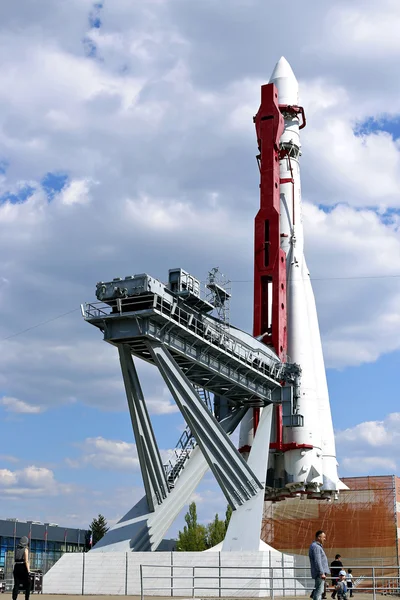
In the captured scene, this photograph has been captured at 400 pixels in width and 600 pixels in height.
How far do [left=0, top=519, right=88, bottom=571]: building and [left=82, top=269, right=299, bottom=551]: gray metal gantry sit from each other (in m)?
32.7

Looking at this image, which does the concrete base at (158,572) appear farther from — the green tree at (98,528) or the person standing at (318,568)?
the green tree at (98,528)

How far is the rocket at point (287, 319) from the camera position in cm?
4794

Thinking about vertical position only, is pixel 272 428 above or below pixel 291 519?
above

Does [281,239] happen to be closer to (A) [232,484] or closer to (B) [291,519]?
(A) [232,484]

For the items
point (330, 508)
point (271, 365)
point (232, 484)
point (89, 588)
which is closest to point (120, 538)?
point (89, 588)

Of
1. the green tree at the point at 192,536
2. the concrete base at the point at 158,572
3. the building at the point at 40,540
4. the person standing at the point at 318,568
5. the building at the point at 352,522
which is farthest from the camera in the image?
the green tree at the point at 192,536

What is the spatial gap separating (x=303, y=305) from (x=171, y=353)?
1594cm

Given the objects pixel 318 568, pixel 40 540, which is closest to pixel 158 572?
pixel 318 568

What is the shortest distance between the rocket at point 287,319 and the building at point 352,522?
1107 centimetres

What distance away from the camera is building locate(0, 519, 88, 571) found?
241 ft

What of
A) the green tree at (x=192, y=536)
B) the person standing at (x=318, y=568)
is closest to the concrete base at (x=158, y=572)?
the person standing at (x=318, y=568)

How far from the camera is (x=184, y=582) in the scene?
112ft

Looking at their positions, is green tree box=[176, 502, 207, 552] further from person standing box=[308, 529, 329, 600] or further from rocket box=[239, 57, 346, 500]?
person standing box=[308, 529, 329, 600]

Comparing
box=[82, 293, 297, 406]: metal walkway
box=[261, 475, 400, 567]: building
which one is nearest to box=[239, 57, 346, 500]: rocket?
box=[82, 293, 297, 406]: metal walkway
